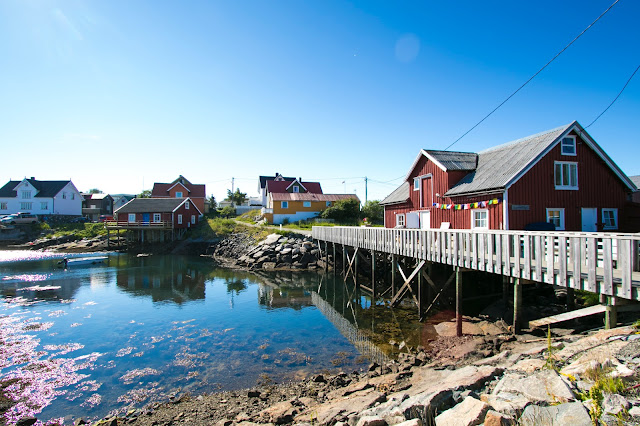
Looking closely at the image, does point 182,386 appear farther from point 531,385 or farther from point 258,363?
point 531,385

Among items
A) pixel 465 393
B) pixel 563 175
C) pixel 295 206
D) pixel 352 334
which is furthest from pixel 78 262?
pixel 563 175

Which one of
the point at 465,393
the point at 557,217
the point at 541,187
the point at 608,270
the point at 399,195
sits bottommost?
the point at 465,393

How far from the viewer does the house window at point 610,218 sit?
1819cm

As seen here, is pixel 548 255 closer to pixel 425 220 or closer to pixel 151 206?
pixel 425 220

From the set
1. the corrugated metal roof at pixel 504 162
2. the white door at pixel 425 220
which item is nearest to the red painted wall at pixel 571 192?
the corrugated metal roof at pixel 504 162

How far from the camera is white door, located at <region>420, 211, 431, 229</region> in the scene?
70.9 ft

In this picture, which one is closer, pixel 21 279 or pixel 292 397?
pixel 292 397

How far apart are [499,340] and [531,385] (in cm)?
567

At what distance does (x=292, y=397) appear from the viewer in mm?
9055

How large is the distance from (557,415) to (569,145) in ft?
56.5

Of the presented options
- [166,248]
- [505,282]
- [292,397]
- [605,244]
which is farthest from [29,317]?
[166,248]

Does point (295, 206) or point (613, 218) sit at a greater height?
point (295, 206)

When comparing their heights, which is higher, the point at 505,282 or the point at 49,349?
the point at 505,282

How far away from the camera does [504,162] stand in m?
18.4
